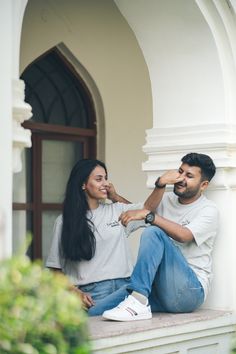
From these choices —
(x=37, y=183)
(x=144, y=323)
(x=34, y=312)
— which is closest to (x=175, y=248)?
(x=144, y=323)

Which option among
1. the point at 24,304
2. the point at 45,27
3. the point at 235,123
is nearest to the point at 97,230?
the point at 235,123

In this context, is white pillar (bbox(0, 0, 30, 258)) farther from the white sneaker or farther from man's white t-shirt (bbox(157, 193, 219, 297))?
man's white t-shirt (bbox(157, 193, 219, 297))

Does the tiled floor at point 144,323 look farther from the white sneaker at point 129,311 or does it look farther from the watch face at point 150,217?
the watch face at point 150,217

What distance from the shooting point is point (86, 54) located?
967 centimetres

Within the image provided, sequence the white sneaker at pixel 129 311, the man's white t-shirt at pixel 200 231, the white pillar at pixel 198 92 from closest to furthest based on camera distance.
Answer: the white sneaker at pixel 129 311
the man's white t-shirt at pixel 200 231
the white pillar at pixel 198 92

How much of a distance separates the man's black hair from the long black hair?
744 millimetres

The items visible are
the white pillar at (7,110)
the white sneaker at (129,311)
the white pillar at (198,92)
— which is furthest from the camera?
the white pillar at (198,92)

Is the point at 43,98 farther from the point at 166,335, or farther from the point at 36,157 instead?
the point at 166,335

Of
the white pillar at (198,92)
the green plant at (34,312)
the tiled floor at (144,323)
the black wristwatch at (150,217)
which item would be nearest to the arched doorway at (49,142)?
the white pillar at (198,92)

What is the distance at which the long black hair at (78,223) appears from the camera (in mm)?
8133

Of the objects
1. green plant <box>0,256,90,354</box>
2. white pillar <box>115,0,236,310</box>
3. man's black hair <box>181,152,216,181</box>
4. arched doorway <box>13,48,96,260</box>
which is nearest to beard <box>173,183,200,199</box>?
man's black hair <box>181,152,216,181</box>

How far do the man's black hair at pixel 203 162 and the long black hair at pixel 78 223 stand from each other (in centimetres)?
74

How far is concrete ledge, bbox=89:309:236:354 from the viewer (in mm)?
6992

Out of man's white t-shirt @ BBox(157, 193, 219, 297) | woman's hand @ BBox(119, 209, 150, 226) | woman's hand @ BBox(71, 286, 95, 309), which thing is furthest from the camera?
man's white t-shirt @ BBox(157, 193, 219, 297)
